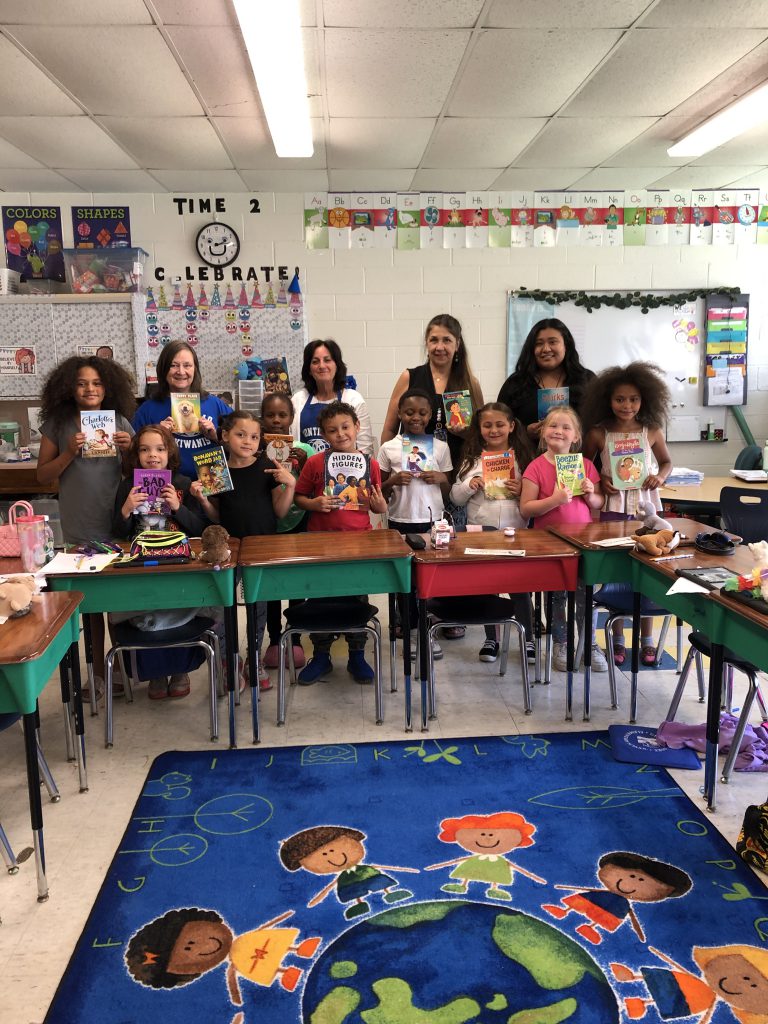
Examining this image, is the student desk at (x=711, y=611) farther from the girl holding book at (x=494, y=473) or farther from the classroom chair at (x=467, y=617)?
the girl holding book at (x=494, y=473)

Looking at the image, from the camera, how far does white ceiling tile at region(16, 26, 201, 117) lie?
3393mm

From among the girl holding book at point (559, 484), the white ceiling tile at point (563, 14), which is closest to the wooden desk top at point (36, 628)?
the girl holding book at point (559, 484)

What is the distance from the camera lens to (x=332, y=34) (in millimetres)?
3395

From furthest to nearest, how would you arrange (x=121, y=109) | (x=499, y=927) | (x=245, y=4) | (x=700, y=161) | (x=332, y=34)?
(x=700, y=161) → (x=121, y=109) → (x=332, y=34) → (x=245, y=4) → (x=499, y=927)

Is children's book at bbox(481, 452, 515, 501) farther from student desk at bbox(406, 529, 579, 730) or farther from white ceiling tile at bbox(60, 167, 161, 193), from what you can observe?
white ceiling tile at bbox(60, 167, 161, 193)

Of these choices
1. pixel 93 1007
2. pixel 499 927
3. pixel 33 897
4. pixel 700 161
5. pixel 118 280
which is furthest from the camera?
pixel 118 280

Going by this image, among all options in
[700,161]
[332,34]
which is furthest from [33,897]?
[700,161]

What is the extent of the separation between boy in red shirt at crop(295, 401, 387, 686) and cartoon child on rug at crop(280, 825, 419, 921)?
128cm

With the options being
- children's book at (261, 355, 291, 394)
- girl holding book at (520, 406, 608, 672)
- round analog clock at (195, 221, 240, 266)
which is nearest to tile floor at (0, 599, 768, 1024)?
girl holding book at (520, 406, 608, 672)

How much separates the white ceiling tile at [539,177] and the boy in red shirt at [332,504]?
313 cm

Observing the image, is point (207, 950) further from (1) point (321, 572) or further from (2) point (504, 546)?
(2) point (504, 546)

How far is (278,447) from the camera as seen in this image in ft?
11.4

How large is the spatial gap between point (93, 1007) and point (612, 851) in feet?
4.86

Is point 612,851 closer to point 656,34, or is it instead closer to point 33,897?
point 33,897
